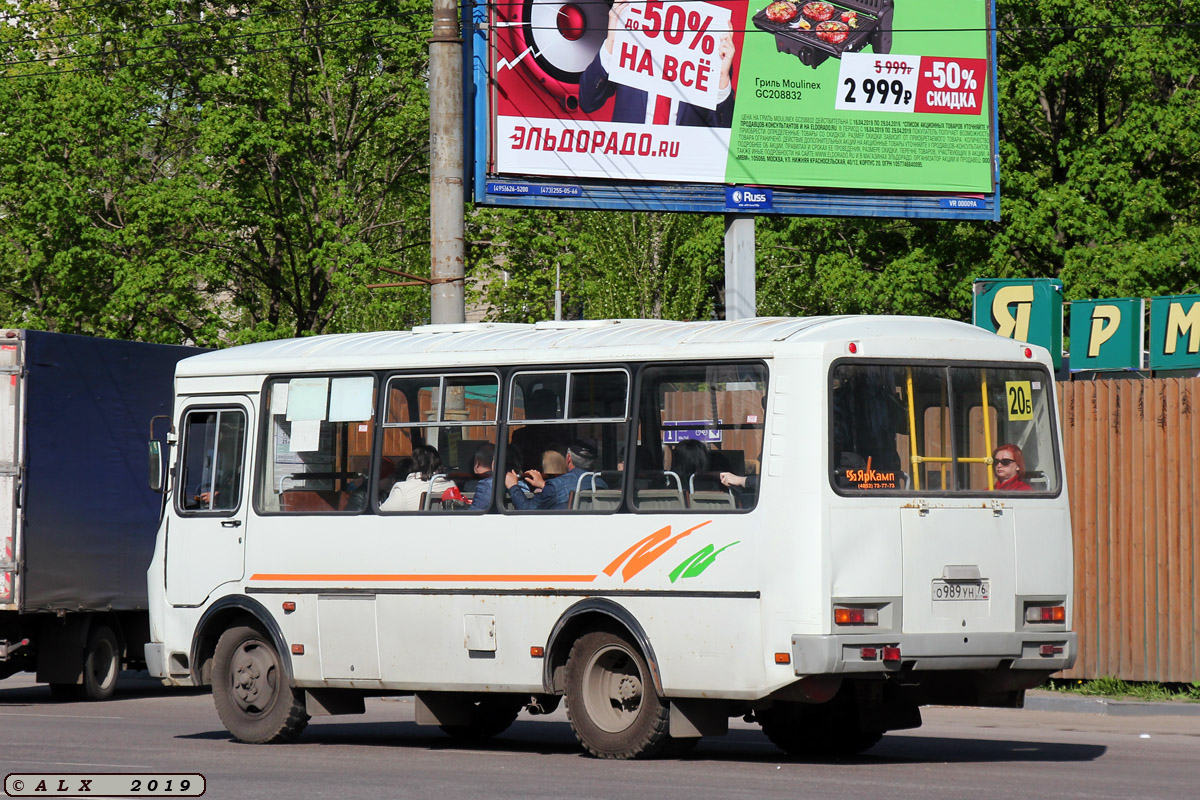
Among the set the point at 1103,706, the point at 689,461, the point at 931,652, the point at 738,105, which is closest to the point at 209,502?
the point at 689,461

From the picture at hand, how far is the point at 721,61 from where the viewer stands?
2250 cm

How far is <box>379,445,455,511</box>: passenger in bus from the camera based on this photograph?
12.7 m

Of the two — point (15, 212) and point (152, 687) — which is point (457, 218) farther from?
point (15, 212)

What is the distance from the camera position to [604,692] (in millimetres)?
11828

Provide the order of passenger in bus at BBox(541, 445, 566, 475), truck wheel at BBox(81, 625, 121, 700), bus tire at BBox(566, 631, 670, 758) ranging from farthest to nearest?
1. truck wheel at BBox(81, 625, 121, 700)
2. passenger in bus at BBox(541, 445, 566, 475)
3. bus tire at BBox(566, 631, 670, 758)

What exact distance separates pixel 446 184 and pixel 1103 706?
7.51m

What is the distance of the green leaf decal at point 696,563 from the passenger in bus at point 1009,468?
71.9 inches

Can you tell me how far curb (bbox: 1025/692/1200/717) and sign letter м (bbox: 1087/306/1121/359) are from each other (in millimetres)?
3697

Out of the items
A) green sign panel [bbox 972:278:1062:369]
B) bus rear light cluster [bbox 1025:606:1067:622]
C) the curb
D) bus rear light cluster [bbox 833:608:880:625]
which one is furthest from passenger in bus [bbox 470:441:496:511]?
green sign panel [bbox 972:278:1062:369]

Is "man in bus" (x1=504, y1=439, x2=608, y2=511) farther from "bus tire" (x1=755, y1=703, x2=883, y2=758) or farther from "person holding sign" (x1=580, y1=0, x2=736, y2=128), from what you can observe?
"person holding sign" (x1=580, y1=0, x2=736, y2=128)

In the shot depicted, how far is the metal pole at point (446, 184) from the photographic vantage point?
56.6 ft

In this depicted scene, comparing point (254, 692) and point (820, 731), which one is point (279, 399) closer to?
point (254, 692)

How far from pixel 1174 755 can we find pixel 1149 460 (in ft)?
15.6

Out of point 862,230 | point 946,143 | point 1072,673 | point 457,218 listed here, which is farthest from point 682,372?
point 862,230
